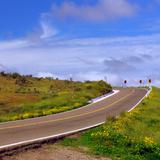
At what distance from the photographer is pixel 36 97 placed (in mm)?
53688

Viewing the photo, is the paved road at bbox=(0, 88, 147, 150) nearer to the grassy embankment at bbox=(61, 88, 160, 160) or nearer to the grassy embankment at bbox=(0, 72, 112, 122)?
the grassy embankment at bbox=(61, 88, 160, 160)

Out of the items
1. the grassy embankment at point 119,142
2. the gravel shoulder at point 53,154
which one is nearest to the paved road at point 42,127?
the gravel shoulder at point 53,154

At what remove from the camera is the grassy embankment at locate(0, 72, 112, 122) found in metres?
37.9

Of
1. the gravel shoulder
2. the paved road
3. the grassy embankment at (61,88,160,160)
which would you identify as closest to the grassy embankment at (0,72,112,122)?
the paved road

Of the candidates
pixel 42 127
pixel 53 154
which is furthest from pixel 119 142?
pixel 42 127

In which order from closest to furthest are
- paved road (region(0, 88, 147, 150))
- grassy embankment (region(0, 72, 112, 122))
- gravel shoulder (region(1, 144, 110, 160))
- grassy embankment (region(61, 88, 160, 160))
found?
gravel shoulder (region(1, 144, 110, 160)) → grassy embankment (region(61, 88, 160, 160)) → paved road (region(0, 88, 147, 150)) → grassy embankment (region(0, 72, 112, 122))

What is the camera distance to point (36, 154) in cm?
1769

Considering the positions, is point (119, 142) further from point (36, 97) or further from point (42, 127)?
point (36, 97)

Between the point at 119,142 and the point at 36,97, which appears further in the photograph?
the point at 36,97

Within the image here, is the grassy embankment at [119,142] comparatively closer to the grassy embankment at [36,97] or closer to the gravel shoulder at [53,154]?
the gravel shoulder at [53,154]

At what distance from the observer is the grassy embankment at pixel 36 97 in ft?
124

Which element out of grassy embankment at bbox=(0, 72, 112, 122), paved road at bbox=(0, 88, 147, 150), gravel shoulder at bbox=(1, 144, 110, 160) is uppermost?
grassy embankment at bbox=(0, 72, 112, 122)

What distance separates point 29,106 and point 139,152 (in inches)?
917

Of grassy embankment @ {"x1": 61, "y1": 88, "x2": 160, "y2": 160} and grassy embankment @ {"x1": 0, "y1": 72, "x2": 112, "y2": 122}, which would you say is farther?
grassy embankment @ {"x1": 0, "y1": 72, "x2": 112, "y2": 122}
